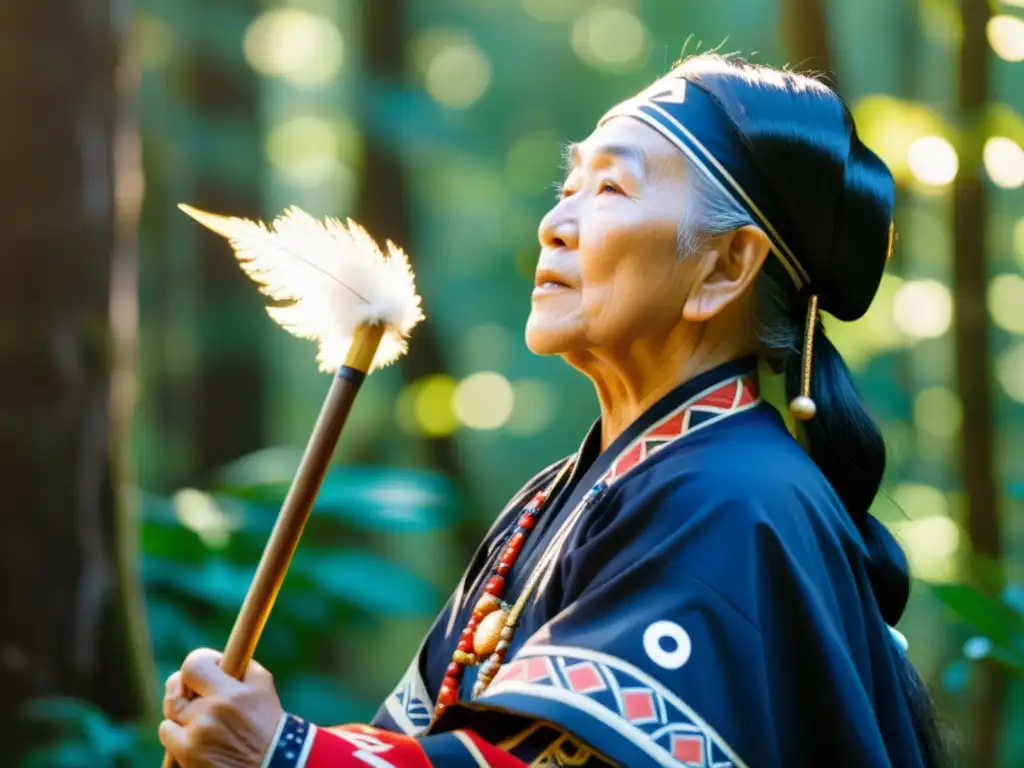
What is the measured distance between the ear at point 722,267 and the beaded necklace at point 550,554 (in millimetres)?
138

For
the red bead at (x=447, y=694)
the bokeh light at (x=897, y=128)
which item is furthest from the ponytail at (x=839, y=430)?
the bokeh light at (x=897, y=128)

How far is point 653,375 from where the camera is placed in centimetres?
226

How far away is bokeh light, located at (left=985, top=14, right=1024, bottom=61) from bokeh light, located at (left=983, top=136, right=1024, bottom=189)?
0.29 m

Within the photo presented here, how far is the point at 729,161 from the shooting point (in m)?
2.19

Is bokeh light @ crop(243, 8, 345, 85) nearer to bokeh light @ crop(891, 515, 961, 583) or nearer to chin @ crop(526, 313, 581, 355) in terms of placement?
bokeh light @ crop(891, 515, 961, 583)

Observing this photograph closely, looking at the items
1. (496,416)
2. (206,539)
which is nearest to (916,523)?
(206,539)

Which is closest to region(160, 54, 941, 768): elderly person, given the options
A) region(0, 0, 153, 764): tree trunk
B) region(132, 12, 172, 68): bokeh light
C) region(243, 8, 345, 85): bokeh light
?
region(0, 0, 153, 764): tree trunk

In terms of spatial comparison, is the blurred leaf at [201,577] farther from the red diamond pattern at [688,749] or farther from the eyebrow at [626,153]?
the red diamond pattern at [688,749]

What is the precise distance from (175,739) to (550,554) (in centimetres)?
69

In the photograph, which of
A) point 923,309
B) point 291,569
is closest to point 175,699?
point 291,569

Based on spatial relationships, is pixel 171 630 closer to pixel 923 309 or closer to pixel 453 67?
pixel 923 309

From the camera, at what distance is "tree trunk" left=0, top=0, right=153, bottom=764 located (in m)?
4.05

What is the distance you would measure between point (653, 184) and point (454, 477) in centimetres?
517

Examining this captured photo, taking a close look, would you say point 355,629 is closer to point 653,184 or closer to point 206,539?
point 206,539
